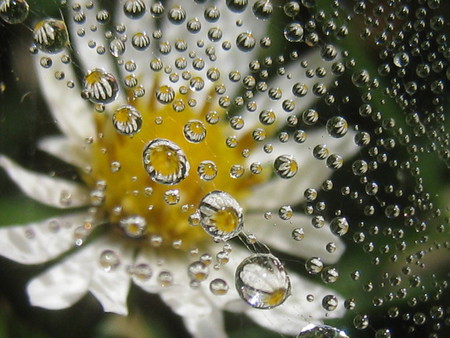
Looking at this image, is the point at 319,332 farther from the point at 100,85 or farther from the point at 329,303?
the point at 100,85

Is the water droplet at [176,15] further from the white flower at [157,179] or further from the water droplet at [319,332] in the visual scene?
the water droplet at [319,332]

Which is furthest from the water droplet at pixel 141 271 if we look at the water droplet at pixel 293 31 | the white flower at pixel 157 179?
the water droplet at pixel 293 31

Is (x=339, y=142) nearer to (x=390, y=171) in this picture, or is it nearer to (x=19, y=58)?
(x=390, y=171)

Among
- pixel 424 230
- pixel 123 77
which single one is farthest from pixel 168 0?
pixel 424 230

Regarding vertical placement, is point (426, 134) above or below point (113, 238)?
above

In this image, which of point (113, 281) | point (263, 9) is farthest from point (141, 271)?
point (263, 9)
